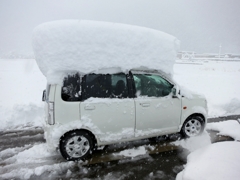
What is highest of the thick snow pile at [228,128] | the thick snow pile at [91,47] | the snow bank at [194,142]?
the thick snow pile at [91,47]

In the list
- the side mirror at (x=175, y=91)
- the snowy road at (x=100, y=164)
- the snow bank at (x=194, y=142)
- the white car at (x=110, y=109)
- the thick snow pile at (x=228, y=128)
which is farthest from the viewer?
the thick snow pile at (x=228, y=128)

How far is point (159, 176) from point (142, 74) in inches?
82.4

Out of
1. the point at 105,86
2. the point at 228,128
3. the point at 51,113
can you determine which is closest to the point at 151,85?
the point at 105,86

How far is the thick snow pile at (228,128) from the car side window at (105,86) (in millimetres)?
3268

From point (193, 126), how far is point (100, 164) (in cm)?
261

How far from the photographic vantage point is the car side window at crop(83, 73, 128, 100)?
133 inches

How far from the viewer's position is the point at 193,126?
4.39 metres

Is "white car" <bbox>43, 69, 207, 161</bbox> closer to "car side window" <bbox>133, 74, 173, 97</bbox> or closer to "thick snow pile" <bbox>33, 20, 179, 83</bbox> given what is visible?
"car side window" <bbox>133, 74, 173, 97</bbox>

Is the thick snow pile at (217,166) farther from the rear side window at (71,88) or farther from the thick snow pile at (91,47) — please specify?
the rear side window at (71,88)

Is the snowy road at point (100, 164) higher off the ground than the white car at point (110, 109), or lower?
lower

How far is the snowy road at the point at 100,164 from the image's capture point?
10.2ft

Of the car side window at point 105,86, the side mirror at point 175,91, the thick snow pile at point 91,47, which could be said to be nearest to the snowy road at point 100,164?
the side mirror at point 175,91

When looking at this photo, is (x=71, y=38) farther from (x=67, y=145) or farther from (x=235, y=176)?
(x=235, y=176)

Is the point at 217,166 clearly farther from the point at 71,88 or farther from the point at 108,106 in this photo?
the point at 71,88
